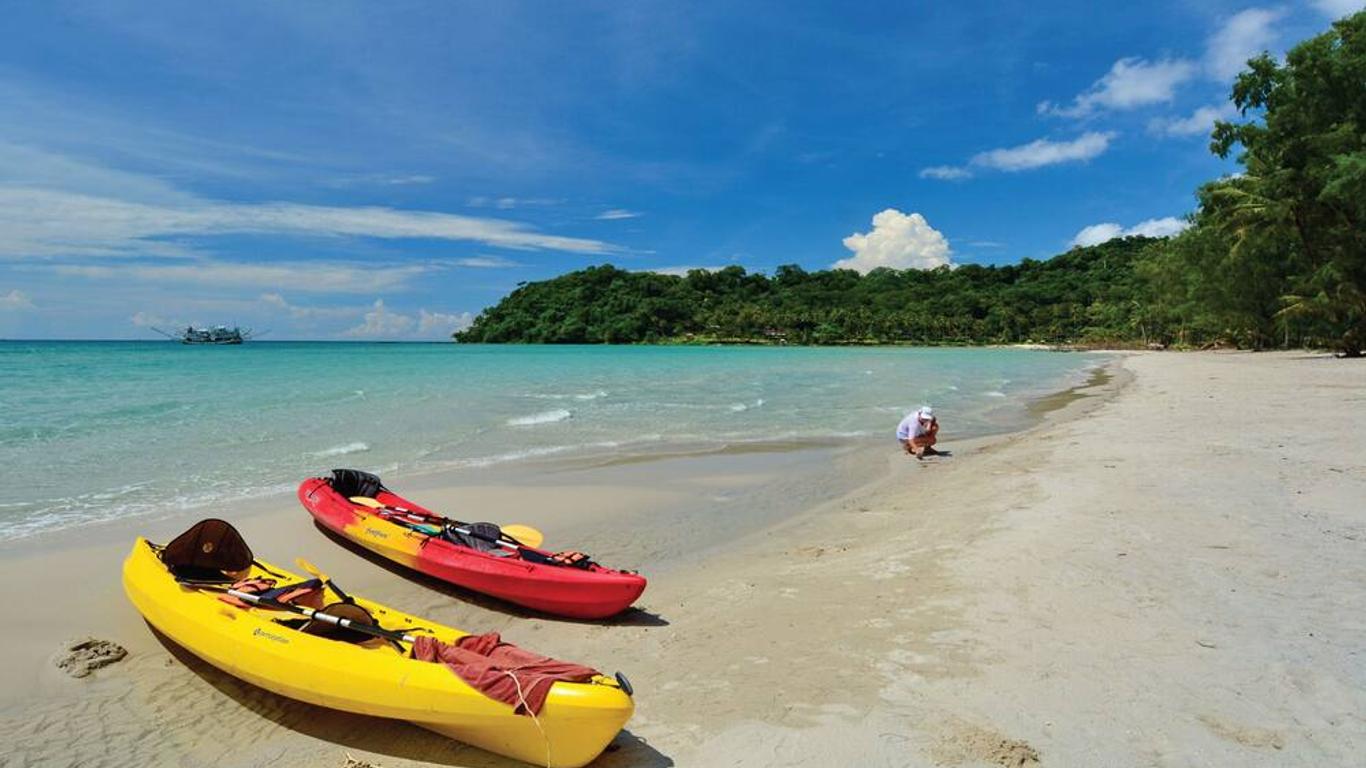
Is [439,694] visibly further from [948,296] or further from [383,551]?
[948,296]

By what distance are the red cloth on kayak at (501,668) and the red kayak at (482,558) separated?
1519 mm

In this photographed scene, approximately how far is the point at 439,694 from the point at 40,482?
10867 millimetres

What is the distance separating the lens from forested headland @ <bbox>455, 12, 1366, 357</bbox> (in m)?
31.6

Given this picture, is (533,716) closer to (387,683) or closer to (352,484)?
(387,683)

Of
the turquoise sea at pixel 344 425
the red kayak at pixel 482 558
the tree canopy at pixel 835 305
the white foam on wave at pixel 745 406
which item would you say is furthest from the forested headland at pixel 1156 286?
the red kayak at pixel 482 558

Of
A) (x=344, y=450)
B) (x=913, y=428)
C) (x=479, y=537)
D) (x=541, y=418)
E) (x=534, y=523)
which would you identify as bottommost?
(x=534, y=523)

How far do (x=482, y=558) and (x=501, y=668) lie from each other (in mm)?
2529

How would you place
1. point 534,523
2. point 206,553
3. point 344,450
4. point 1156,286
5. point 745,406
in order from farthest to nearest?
point 1156,286
point 745,406
point 344,450
point 534,523
point 206,553

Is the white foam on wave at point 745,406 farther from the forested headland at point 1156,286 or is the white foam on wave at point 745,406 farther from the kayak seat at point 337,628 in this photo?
the forested headland at point 1156,286

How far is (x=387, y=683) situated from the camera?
3.86 m

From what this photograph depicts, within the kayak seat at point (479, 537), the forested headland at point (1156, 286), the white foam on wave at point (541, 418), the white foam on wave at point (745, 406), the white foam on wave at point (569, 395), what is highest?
the forested headland at point (1156, 286)

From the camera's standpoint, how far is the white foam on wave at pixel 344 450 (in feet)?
43.4

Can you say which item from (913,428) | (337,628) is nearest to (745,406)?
→ (913,428)

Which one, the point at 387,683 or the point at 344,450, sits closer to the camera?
the point at 387,683
